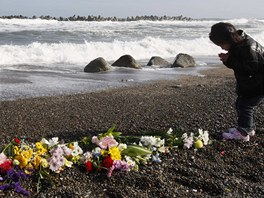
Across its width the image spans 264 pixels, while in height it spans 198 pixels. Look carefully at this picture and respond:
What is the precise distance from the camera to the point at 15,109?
6.69 metres

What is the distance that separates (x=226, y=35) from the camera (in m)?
4.87

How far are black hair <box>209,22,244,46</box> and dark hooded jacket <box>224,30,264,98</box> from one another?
6 centimetres

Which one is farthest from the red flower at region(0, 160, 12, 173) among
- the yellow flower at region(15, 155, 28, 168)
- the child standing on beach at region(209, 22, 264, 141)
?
the child standing on beach at region(209, 22, 264, 141)

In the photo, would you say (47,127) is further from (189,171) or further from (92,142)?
(189,171)

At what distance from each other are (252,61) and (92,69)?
778 centimetres

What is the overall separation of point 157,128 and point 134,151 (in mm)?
1485

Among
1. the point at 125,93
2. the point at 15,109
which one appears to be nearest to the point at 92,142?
the point at 15,109

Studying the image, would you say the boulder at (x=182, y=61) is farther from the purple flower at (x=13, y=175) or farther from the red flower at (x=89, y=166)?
the purple flower at (x=13, y=175)

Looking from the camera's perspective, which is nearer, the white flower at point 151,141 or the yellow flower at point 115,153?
the yellow flower at point 115,153

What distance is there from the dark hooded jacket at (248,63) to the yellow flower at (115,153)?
72.6 inches

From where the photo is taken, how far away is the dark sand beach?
3.69 metres

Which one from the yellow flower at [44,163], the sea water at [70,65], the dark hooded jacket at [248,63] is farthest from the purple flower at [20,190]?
the sea water at [70,65]

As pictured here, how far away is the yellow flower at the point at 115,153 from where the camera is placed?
3.97 metres

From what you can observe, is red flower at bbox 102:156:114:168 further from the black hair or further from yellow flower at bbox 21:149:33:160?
the black hair
